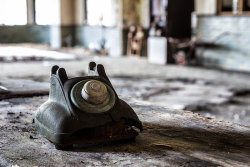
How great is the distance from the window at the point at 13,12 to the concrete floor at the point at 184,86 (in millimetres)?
6666

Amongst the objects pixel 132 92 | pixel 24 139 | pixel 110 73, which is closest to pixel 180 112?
pixel 24 139

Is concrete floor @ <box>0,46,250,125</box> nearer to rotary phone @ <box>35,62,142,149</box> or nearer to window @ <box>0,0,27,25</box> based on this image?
rotary phone @ <box>35,62,142,149</box>

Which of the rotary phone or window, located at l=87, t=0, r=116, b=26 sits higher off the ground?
window, located at l=87, t=0, r=116, b=26

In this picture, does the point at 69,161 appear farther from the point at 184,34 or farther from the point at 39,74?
the point at 184,34

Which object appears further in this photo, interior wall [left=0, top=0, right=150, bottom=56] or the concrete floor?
interior wall [left=0, top=0, right=150, bottom=56]

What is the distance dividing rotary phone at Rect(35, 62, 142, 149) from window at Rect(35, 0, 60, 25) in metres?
14.6

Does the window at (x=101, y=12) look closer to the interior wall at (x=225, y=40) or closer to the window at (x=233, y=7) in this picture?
the interior wall at (x=225, y=40)

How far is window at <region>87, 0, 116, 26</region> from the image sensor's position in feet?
43.2

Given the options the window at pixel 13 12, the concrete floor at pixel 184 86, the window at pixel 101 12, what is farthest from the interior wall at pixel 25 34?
the concrete floor at pixel 184 86

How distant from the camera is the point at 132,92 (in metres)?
5.67

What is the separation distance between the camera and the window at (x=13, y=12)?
50.7 ft

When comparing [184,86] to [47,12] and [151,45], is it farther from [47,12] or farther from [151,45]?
[47,12]

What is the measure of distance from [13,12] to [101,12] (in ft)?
13.2

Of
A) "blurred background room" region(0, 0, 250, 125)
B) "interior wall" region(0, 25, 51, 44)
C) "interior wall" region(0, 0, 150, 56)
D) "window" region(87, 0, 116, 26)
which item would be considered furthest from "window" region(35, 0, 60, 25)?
"window" region(87, 0, 116, 26)
